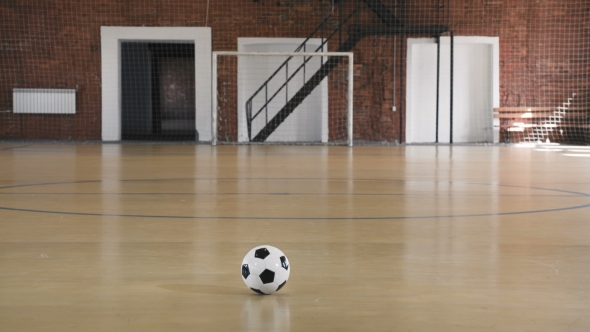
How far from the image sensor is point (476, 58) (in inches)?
621

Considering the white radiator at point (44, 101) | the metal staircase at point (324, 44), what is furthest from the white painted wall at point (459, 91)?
the white radiator at point (44, 101)

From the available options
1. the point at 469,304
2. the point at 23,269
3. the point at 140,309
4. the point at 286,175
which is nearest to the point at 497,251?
the point at 469,304

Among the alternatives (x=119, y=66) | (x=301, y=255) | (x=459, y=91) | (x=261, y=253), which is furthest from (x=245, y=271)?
(x=459, y=91)

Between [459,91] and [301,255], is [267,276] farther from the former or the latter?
[459,91]

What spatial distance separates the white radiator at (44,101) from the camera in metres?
15.1

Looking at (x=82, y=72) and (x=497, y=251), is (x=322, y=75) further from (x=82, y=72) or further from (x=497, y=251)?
(x=497, y=251)

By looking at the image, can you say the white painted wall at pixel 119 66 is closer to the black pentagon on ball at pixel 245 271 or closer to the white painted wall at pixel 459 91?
the white painted wall at pixel 459 91

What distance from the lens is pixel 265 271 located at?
2053 mm

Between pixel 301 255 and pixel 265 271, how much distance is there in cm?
69

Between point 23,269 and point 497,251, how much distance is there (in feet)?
5.38

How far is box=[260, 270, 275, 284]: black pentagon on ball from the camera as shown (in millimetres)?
2055

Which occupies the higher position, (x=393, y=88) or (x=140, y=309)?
(x=393, y=88)

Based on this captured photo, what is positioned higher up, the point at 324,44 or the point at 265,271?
the point at 324,44

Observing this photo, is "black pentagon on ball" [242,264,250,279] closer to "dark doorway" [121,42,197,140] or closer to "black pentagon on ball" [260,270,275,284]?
"black pentagon on ball" [260,270,275,284]
